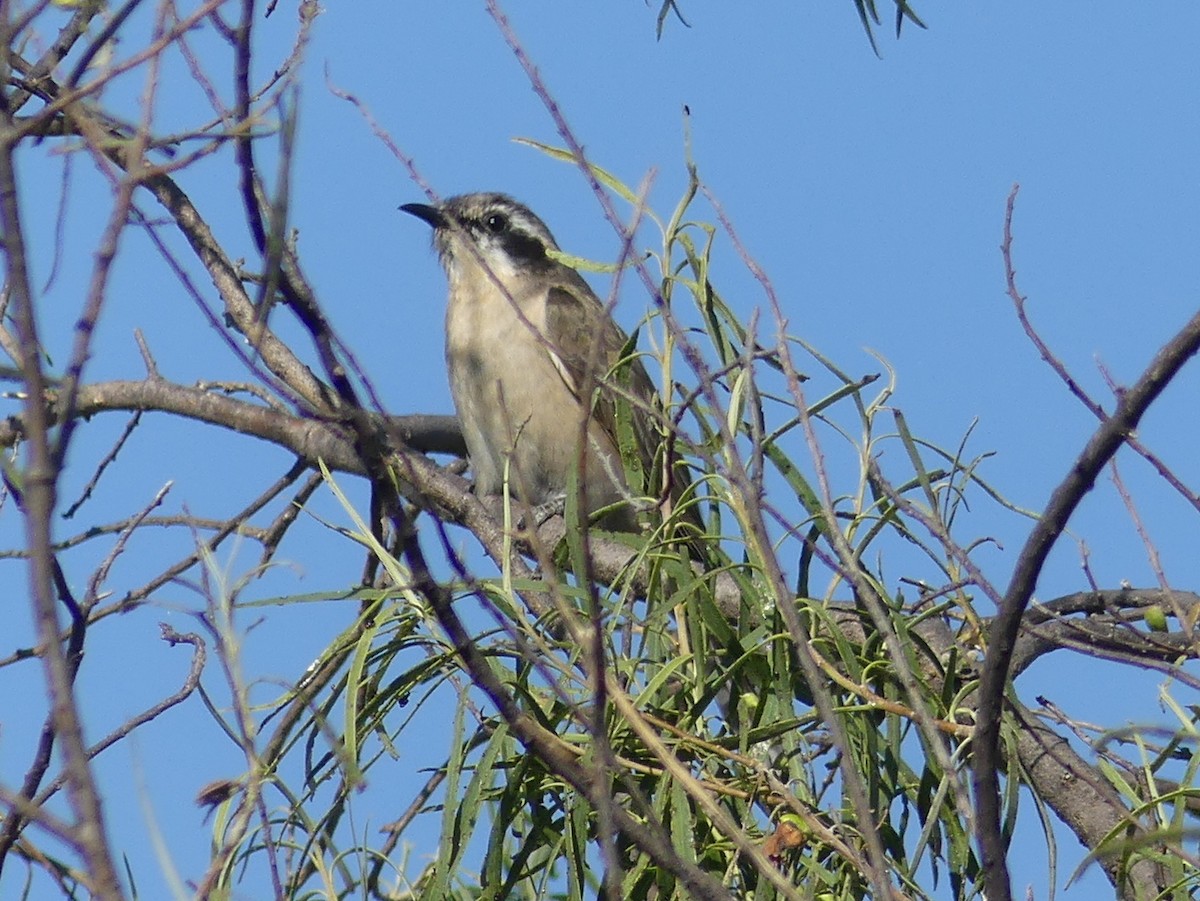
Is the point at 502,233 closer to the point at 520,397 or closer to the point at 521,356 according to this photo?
the point at 521,356

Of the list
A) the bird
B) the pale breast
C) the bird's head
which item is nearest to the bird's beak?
the bird

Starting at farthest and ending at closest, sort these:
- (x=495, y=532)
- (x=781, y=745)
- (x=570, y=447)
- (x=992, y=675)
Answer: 1. (x=570, y=447)
2. (x=495, y=532)
3. (x=781, y=745)
4. (x=992, y=675)

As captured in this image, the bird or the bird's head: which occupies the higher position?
the bird's head

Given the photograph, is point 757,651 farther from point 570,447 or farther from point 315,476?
point 570,447

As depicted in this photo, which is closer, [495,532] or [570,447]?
[495,532]

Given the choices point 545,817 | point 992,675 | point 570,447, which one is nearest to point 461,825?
point 545,817

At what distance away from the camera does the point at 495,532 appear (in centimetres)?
408

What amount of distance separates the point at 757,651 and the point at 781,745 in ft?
0.58

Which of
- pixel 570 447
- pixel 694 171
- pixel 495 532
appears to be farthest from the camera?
pixel 570 447

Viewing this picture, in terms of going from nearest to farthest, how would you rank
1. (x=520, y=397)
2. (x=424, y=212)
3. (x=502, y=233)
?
(x=520, y=397), (x=424, y=212), (x=502, y=233)

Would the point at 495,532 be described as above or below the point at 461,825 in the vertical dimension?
above

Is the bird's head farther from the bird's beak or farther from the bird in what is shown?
the bird's beak

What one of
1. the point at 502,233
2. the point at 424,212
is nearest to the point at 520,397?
the point at 424,212

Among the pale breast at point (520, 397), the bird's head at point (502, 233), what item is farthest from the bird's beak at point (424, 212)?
the pale breast at point (520, 397)
